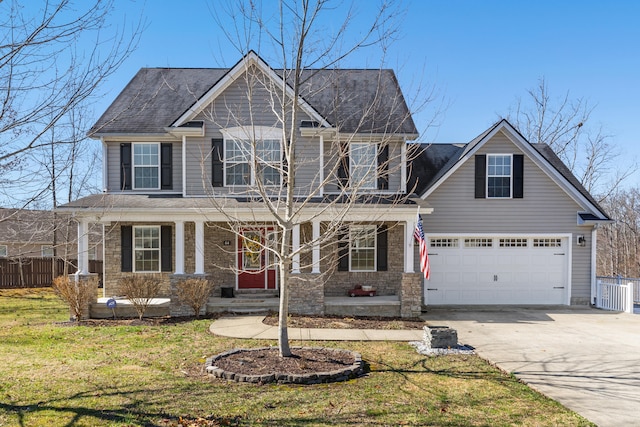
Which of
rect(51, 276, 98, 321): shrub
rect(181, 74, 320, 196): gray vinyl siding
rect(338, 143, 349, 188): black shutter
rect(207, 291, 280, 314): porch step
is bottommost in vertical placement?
rect(207, 291, 280, 314): porch step

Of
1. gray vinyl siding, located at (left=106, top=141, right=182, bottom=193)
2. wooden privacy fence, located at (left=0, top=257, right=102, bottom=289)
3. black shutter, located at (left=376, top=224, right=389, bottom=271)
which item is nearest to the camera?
gray vinyl siding, located at (left=106, top=141, right=182, bottom=193)

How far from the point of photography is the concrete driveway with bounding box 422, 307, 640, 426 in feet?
21.5

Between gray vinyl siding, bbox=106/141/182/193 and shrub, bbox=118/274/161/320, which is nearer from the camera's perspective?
shrub, bbox=118/274/161/320

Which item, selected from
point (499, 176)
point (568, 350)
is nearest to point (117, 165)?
point (499, 176)

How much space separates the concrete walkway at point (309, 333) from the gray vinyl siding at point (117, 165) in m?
5.46

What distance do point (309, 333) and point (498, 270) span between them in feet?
25.8

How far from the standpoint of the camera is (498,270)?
51.0ft

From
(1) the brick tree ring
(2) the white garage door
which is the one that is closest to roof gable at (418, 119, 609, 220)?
(2) the white garage door

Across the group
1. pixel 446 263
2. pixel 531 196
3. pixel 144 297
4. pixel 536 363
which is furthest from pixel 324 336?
pixel 531 196

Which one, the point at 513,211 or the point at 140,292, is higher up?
the point at 513,211

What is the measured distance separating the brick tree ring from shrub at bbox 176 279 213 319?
4366 millimetres

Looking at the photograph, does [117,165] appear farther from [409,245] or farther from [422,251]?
[422,251]

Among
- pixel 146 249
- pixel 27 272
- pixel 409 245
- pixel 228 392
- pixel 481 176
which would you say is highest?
pixel 481 176

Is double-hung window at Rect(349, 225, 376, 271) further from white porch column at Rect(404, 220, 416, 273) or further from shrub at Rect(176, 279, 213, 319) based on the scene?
shrub at Rect(176, 279, 213, 319)
